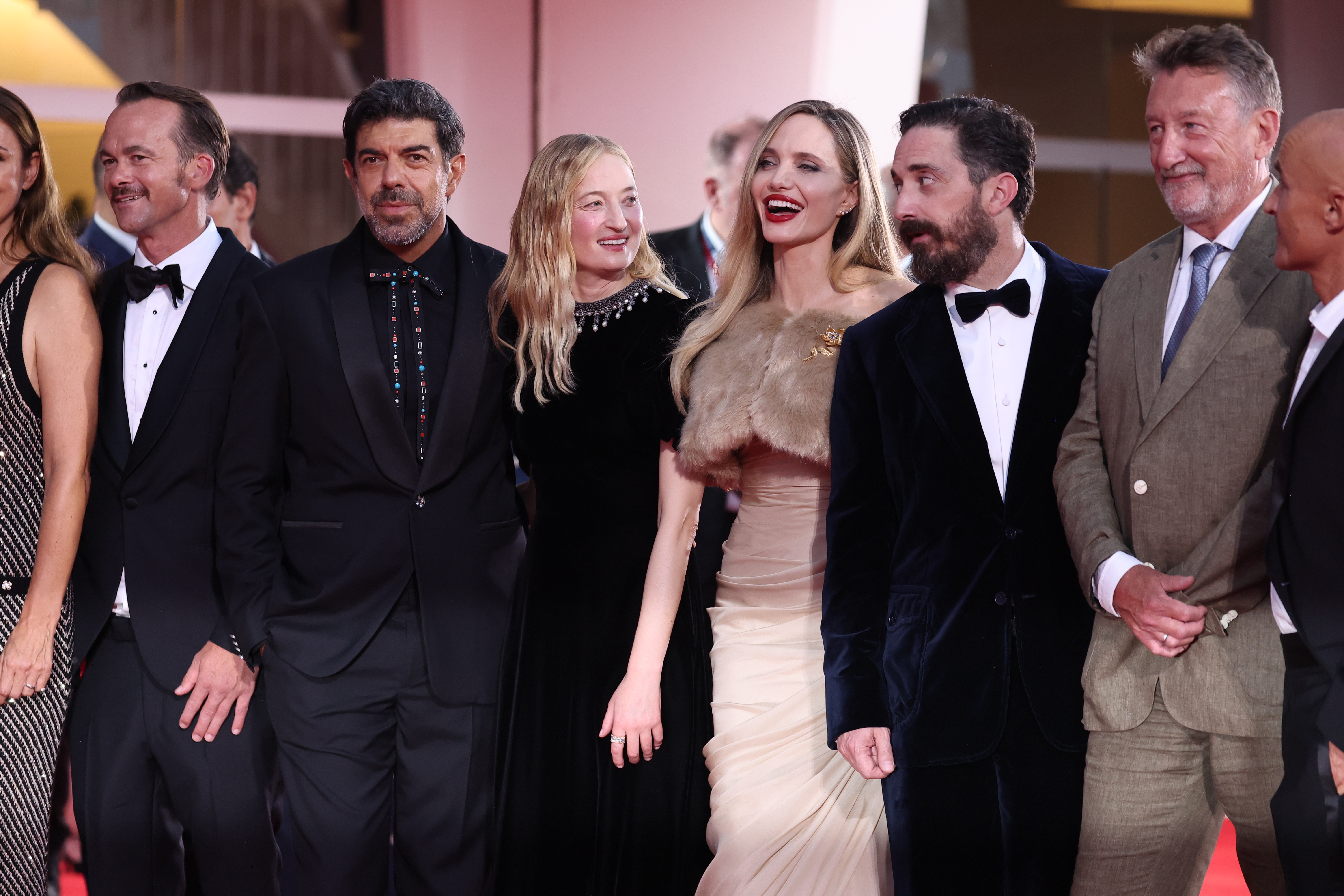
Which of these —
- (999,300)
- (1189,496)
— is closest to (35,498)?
(999,300)

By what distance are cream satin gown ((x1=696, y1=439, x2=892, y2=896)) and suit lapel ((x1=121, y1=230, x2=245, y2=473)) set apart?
1.27 m

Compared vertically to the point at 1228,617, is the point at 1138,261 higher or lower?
higher

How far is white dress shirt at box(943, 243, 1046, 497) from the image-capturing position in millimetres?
2277

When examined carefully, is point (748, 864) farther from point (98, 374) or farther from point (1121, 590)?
point (98, 374)

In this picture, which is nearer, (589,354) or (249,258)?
(589,354)

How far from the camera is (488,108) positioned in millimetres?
5609

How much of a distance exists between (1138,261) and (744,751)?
4.06 ft

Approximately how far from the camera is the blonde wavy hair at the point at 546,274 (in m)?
2.65

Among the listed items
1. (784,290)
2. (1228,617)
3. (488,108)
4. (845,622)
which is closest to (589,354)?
(784,290)

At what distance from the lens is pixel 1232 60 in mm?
2117

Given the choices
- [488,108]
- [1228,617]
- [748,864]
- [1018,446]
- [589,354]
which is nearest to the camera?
[1228,617]

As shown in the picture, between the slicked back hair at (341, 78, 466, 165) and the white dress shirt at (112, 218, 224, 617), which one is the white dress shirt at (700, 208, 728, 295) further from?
the white dress shirt at (112, 218, 224, 617)

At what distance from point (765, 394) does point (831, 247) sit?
16.2 inches

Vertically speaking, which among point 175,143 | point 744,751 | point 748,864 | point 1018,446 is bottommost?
point 748,864
